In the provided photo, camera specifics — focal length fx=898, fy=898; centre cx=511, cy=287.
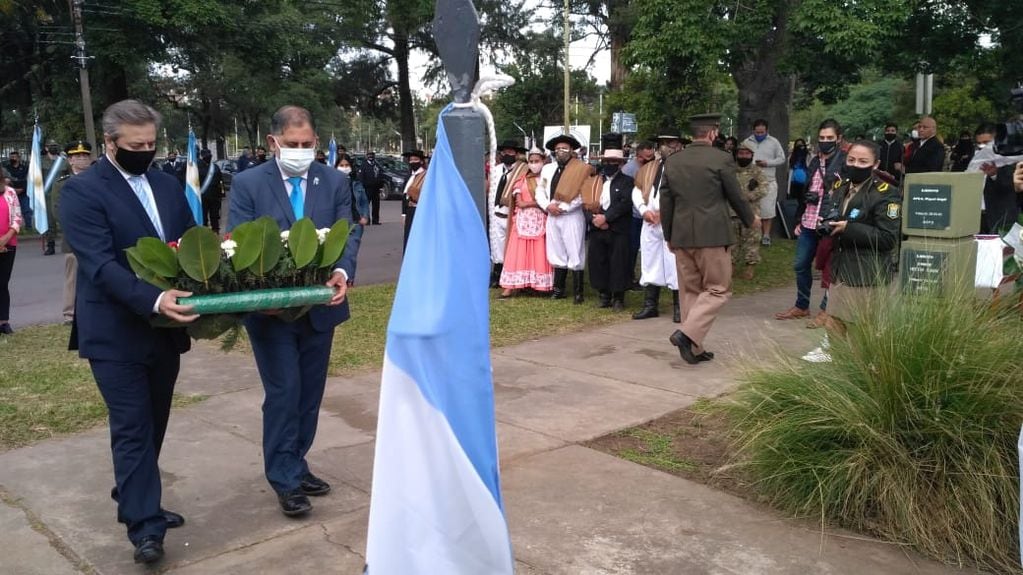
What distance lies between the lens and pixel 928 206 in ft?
23.6

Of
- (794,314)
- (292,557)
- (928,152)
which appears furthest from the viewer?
(928,152)

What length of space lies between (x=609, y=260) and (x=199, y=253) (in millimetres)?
6962

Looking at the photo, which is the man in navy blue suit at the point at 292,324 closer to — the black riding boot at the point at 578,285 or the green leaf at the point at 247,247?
the green leaf at the point at 247,247

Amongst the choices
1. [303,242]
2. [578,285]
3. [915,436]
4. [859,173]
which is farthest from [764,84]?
[303,242]

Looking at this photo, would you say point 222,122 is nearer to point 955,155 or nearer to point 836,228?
point 955,155

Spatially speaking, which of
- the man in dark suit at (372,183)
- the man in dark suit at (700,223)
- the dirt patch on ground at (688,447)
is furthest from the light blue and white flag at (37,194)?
the dirt patch on ground at (688,447)

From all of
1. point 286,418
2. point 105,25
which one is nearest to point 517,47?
point 105,25

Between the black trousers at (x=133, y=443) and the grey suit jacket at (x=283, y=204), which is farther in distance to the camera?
the grey suit jacket at (x=283, y=204)

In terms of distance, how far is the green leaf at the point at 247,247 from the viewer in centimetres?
381

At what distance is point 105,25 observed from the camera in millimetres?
24828

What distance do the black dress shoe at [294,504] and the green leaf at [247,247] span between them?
4.08 feet

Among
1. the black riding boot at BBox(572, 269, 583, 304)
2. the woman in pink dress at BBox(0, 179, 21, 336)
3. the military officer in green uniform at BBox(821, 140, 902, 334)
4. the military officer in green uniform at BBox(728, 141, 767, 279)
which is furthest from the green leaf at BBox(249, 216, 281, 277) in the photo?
the military officer in green uniform at BBox(728, 141, 767, 279)

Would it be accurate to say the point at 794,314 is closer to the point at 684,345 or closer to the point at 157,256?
the point at 684,345

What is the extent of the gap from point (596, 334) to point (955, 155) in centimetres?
1228
